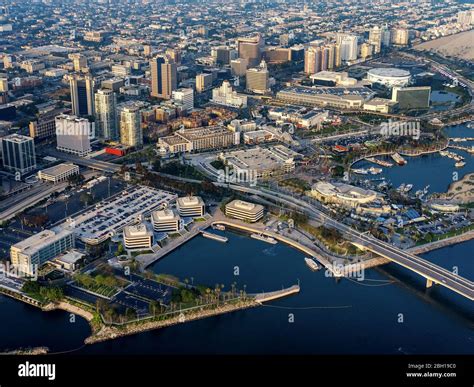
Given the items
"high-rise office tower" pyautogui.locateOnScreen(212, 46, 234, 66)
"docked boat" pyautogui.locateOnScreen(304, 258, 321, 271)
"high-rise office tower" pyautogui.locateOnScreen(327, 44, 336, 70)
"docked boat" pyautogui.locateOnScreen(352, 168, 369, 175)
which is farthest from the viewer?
"high-rise office tower" pyautogui.locateOnScreen(212, 46, 234, 66)

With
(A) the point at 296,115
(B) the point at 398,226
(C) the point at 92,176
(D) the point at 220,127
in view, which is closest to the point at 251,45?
(A) the point at 296,115

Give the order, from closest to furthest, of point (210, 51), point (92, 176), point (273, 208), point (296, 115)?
point (273, 208), point (92, 176), point (296, 115), point (210, 51)

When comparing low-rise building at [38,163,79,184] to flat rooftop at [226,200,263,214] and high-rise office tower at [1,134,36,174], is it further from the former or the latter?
flat rooftop at [226,200,263,214]

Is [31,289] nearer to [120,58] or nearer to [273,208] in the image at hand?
[273,208]

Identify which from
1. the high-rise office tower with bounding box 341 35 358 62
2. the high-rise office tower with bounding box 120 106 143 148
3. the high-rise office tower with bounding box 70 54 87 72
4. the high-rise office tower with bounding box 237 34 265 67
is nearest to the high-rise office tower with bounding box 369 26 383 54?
the high-rise office tower with bounding box 341 35 358 62

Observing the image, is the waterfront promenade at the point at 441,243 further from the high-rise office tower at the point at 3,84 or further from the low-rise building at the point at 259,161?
the high-rise office tower at the point at 3,84

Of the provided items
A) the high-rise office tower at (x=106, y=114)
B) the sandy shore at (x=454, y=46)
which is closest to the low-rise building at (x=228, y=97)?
the high-rise office tower at (x=106, y=114)

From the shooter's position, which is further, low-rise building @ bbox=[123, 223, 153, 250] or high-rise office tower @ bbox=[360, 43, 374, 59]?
high-rise office tower @ bbox=[360, 43, 374, 59]

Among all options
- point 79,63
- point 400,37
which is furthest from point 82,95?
point 400,37
